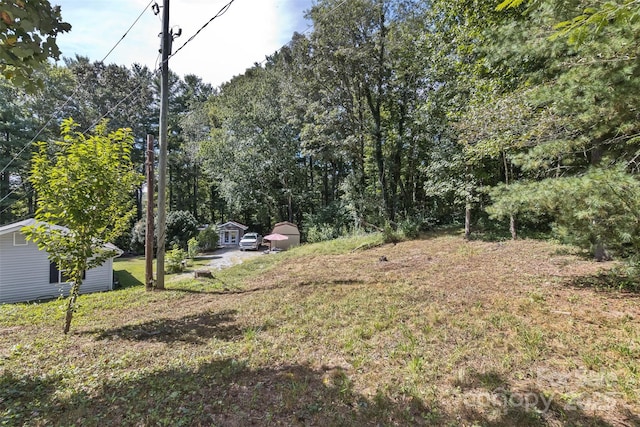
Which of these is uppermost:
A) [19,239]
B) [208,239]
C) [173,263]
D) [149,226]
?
[19,239]

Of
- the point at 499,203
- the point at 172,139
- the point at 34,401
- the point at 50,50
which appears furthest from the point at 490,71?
the point at 172,139

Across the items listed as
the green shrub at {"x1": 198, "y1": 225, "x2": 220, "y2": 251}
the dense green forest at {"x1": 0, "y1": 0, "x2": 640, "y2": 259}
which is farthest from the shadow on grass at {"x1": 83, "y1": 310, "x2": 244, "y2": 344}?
the green shrub at {"x1": 198, "y1": 225, "x2": 220, "y2": 251}

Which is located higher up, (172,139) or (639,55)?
(172,139)

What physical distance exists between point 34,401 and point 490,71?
34.8ft

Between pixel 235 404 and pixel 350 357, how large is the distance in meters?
1.29

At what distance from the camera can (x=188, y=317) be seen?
5.12m

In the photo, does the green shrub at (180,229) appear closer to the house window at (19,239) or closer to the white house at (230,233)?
the white house at (230,233)

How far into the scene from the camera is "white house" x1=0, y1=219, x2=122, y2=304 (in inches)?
399

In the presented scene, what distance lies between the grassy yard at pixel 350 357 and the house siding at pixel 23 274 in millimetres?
6095

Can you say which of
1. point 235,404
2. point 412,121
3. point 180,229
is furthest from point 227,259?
point 235,404

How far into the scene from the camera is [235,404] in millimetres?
2490

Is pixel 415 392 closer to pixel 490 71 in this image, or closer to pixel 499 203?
pixel 499 203

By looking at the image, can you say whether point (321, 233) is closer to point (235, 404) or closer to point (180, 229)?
point (180, 229)

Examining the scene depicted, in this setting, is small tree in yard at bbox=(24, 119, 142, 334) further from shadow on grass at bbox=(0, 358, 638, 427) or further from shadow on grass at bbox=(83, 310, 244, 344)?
shadow on grass at bbox=(0, 358, 638, 427)
